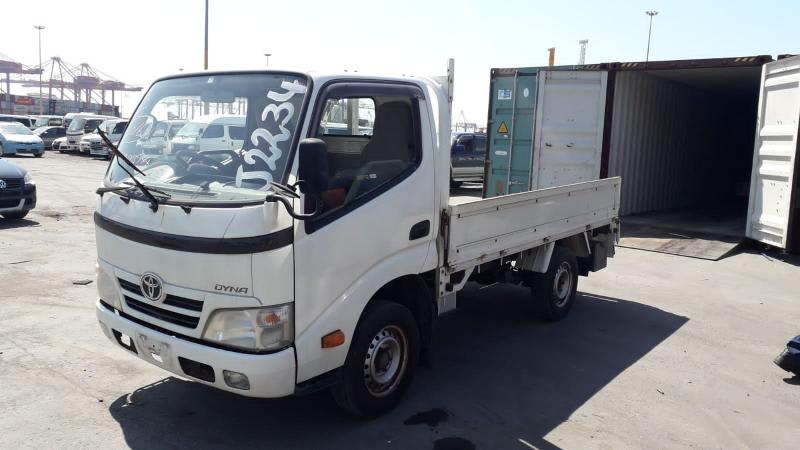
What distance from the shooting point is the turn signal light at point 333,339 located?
373 centimetres

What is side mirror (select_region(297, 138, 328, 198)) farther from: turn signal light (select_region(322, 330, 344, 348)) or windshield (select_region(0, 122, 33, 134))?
windshield (select_region(0, 122, 33, 134))

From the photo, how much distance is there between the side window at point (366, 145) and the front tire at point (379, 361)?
0.78 metres

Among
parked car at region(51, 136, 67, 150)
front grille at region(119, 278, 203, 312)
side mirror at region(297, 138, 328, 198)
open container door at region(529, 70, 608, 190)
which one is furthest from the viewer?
parked car at region(51, 136, 67, 150)

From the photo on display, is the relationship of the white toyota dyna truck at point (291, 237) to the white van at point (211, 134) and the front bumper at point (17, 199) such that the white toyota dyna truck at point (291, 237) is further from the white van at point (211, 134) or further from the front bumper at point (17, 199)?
the front bumper at point (17, 199)

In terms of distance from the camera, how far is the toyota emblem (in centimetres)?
370

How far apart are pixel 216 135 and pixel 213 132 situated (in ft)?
0.15

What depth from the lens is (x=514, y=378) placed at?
202 inches

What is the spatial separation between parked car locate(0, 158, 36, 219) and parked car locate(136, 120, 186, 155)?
8.16m

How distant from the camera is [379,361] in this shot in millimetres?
4293

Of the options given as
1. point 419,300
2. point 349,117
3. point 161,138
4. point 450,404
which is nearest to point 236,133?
point 161,138

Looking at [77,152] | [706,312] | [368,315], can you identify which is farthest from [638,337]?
[77,152]

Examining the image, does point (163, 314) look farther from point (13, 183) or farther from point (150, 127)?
point (13, 183)

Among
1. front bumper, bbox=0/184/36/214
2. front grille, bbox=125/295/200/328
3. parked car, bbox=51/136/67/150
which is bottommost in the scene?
front bumper, bbox=0/184/36/214

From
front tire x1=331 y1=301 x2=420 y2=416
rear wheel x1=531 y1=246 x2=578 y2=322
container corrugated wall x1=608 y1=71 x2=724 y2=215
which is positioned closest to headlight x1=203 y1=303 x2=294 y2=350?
front tire x1=331 y1=301 x2=420 y2=416
